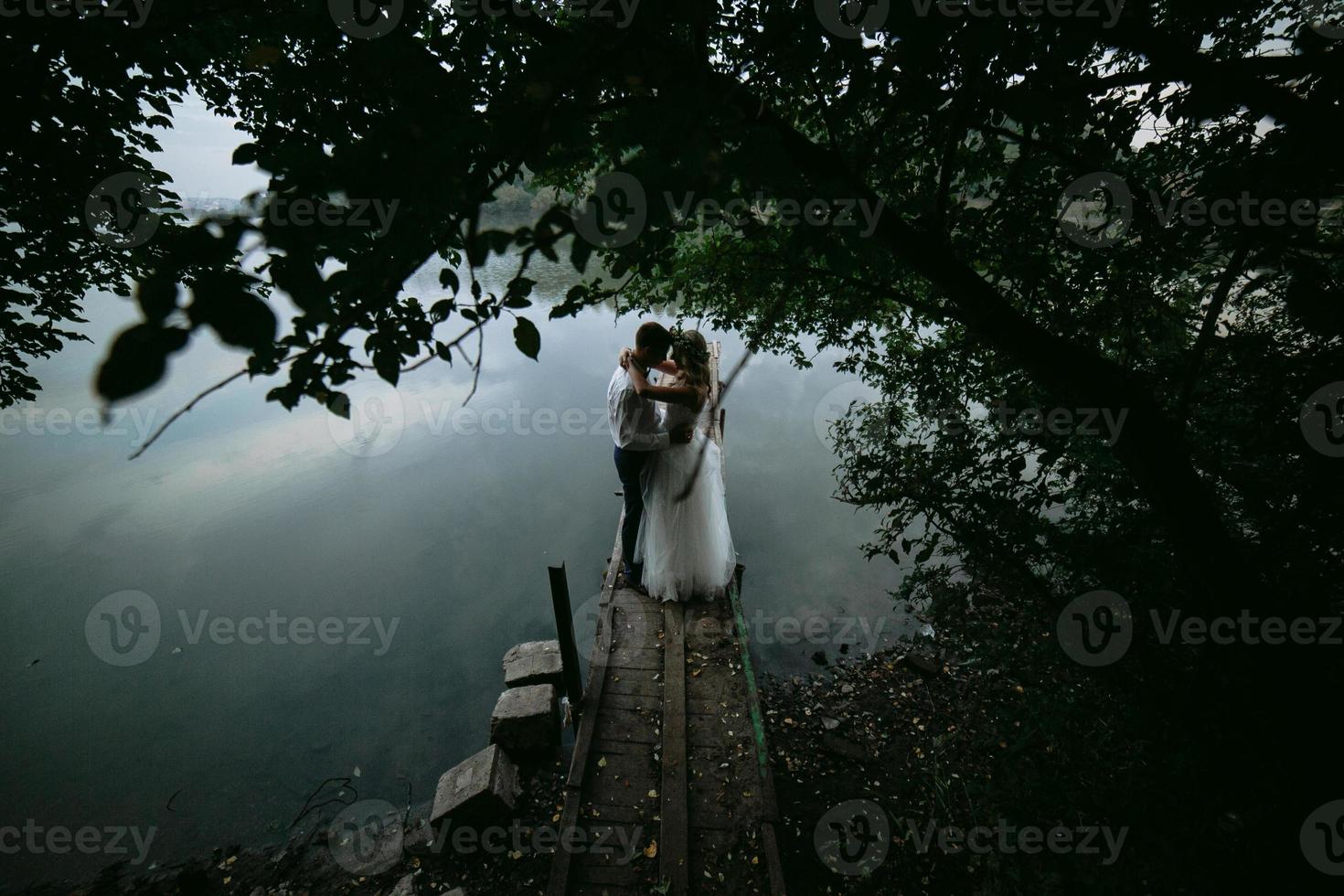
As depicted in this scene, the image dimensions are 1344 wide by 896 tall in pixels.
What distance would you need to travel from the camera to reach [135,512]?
30.8ft

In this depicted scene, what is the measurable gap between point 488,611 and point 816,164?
25.1 ft

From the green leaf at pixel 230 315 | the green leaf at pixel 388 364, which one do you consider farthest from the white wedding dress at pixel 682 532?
the green leaf at pixel 230 315

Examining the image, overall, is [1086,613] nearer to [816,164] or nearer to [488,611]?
[816,164]

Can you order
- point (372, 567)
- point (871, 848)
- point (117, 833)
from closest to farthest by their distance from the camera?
point (871, 848), point (117, 833), point (372, 567)

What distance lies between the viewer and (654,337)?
13.1ft

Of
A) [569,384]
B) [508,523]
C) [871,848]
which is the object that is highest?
[569,384]

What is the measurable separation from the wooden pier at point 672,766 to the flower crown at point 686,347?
8.02 ft

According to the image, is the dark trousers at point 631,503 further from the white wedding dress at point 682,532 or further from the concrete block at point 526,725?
the concrete block at point 526,725

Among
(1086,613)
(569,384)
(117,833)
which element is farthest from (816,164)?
(569,384)

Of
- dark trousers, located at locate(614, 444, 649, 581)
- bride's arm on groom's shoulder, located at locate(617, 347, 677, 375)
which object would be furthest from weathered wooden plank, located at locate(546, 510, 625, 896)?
bride's arm on groom's shoulder, located at locate(617, 347, 677, 375)

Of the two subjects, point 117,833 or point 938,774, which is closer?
point 938,774

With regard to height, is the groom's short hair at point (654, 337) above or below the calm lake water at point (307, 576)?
above

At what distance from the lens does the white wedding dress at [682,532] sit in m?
4.84

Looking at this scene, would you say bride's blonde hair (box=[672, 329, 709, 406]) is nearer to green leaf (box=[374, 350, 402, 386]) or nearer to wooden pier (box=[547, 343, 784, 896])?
wooden pier (box=[547, 343, 784, 896])
